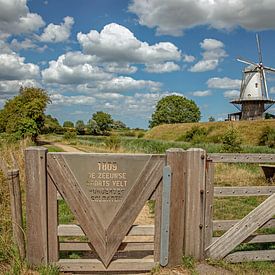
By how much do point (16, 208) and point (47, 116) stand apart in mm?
57369

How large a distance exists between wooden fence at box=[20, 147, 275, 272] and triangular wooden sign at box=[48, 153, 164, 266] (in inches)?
0.5

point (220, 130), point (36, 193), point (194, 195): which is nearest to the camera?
point (36, 193)

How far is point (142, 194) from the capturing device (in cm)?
439

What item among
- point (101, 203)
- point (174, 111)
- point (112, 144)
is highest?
point (174, 111)

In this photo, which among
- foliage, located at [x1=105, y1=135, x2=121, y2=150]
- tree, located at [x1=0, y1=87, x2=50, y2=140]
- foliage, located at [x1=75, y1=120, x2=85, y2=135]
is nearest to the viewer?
foliage, located at [x1=105, y1=135, x2=121, y2=150]

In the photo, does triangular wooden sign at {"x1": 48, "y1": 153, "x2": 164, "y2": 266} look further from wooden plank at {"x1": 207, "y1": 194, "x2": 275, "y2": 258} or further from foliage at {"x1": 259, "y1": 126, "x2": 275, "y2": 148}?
foliage at {"x1": 259, "y1": 126, "x2": 275, "y2": 148}

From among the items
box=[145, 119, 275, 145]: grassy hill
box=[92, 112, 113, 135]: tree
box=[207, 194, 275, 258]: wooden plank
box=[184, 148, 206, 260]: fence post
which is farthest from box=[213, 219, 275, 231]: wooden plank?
box=[92, 112, 113, 135]: tree

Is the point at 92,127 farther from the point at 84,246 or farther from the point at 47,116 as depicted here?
the point at 84,246

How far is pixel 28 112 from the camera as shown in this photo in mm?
39250

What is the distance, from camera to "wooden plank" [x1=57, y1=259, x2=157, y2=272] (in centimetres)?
444

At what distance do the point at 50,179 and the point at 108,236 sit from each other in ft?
3.49

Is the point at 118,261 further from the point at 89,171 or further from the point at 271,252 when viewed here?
the point at 271,252

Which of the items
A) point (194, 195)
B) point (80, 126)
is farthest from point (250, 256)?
point (80, 126)

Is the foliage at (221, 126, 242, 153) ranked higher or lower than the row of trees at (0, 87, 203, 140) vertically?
lower
